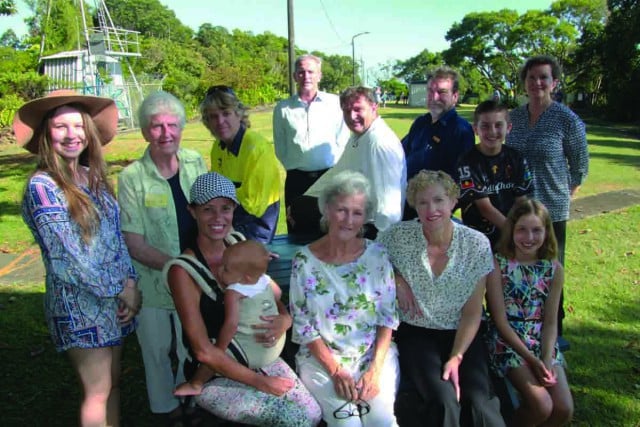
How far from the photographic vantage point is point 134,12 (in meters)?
93.7

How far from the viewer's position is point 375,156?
336 centimetres

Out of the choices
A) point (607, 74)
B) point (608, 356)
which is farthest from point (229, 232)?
point (607, 74)

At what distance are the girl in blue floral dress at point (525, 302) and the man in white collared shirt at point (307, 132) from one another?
228cm

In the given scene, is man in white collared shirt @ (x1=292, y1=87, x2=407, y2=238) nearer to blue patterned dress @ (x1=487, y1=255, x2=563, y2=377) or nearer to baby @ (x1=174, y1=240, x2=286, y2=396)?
blue patterned dress @ (x1=487, y1=255, x2=563, y2=377)

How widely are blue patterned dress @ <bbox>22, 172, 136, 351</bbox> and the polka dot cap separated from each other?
1.38 feet

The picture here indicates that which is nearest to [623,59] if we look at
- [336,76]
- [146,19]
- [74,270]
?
[74,270]

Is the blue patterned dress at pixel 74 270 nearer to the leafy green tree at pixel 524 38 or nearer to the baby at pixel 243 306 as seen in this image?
the baby at pixel 243 306

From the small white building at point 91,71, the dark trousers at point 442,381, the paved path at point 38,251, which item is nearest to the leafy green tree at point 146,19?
the small white building at point 91,71

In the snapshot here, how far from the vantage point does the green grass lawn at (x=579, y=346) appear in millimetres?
3459

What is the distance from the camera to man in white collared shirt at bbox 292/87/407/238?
3277mm

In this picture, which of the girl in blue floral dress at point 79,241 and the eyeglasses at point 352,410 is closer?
the girl in blue floral dress at point 79,241

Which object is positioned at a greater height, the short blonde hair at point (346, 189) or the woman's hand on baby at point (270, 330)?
the short blonde hair at point (346, 189)

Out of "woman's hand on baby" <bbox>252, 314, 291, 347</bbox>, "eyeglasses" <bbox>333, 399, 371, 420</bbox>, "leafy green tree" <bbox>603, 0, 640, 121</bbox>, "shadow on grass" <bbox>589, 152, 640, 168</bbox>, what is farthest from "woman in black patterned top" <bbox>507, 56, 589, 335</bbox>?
"leafy green tree" <bbox>603, 0, 640, 121</bbox>

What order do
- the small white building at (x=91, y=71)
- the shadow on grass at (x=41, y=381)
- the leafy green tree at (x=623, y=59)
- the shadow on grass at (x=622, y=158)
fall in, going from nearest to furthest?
1. the shadow on grass at (x=41, y=381)
2. the shadow on grass at (x=622, y=158)
3. the leafy green tree at (x=623, y=59)
4. the small white building at (x=91, y=71)
